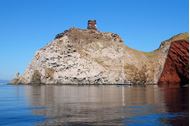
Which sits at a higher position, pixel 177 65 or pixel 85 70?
pixel 177 65

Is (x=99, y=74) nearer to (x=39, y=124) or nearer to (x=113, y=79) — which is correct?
(x=113, y=79)

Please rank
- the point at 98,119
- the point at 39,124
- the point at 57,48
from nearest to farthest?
1. the point at 39,124
2. the point at 98,119
3. the point at 57,48

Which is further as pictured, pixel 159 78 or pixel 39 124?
pixel 159 78

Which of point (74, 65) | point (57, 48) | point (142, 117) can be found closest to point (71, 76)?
point (74, 65)

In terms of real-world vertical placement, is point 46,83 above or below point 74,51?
below

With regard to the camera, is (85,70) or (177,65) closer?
(177,65)

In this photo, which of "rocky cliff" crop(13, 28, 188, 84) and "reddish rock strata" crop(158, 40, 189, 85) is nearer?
"reddish rock strata" crop(158, 40, 189, 85)

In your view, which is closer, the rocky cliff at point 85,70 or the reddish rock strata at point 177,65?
the reddish rock strata at point 177,65

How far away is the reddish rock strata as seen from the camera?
7082 inches

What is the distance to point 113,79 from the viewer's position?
19475cm

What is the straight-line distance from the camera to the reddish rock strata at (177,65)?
179875 millimetres

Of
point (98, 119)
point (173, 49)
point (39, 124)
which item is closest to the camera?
point (39, 124)

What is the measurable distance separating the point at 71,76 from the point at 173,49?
170 feet

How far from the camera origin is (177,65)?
7239 inches
